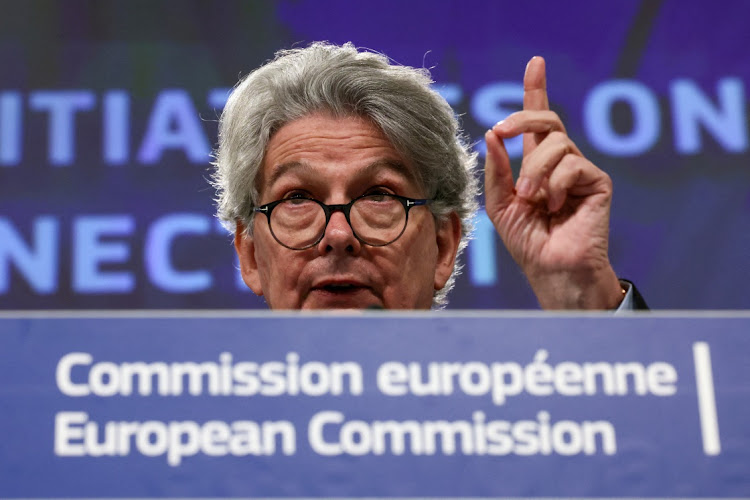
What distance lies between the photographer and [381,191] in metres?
1.58

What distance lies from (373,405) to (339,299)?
2.52ft

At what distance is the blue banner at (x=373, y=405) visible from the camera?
0.69 m

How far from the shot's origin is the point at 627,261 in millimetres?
2916

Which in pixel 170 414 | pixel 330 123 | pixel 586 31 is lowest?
pixel 170 414

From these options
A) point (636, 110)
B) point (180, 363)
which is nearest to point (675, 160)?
point (636, 110)

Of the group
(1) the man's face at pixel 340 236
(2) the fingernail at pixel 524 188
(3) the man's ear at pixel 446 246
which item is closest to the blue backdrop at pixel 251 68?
(3) the man's ear at pixel 446 246

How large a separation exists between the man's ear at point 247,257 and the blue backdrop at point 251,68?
1.15 m

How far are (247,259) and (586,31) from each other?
1.74 metres

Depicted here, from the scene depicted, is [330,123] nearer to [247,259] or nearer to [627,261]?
[247,259]

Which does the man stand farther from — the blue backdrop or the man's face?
the blue backdrop

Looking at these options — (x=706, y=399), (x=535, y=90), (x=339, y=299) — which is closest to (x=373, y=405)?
(x=706, y=399)

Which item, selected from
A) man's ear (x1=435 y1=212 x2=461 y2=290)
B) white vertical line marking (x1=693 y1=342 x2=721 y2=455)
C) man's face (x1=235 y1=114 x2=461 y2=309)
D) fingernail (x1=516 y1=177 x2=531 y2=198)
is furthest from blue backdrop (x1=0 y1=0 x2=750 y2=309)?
white vertical line marking (x1=693 y1=342 x2=721 y2=455)

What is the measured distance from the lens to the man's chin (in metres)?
1.47

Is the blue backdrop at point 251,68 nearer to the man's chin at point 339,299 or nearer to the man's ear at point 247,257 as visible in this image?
the man's ear at point 247,257
